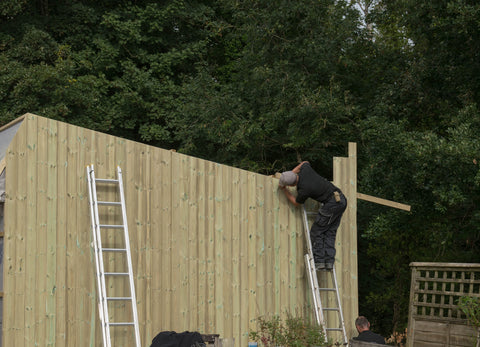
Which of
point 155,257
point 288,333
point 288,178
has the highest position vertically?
point 288,178

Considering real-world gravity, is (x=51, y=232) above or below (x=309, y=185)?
below

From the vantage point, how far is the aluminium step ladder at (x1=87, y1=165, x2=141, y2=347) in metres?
7.49

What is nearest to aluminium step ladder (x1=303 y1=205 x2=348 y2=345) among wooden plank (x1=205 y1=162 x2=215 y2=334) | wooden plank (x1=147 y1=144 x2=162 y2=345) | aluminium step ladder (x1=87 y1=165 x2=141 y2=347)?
wooden plank (x1=205 y1=162 x2=215 y2=334)

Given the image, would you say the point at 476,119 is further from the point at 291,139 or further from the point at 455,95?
the point at 291,139

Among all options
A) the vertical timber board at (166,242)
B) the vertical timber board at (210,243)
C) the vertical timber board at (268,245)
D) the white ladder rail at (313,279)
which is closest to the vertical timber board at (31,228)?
the vertical timber board at (166,242)

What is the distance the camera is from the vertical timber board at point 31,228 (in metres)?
7.25

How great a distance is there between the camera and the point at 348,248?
1007 centimetres

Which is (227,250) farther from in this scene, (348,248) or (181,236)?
(348,248)

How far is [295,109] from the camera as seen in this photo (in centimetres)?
1552

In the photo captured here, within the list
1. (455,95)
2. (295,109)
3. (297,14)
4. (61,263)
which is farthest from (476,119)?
(61,263)

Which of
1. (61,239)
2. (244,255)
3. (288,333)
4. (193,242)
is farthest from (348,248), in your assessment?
(61,239)

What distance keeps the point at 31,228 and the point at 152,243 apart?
4.86 feet

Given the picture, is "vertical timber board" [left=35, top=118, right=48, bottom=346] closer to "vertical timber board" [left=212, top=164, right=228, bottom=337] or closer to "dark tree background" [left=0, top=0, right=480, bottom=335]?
"vertical timber board" [left=212, top=164, right=228, bottom=337]

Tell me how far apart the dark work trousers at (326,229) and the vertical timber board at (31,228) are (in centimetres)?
387
